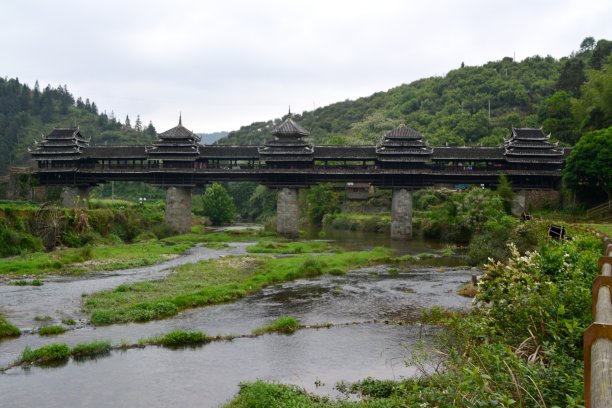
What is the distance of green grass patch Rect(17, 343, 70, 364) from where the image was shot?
58.1 ft

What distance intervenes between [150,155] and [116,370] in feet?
168

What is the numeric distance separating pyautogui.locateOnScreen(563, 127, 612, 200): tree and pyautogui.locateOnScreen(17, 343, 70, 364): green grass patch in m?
46.6

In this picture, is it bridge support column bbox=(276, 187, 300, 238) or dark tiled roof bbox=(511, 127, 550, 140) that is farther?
bridge support column bbox=(276, 187, 300, 238)

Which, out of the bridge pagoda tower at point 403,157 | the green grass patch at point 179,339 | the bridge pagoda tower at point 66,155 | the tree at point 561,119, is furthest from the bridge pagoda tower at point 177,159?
the tree at point 561,119

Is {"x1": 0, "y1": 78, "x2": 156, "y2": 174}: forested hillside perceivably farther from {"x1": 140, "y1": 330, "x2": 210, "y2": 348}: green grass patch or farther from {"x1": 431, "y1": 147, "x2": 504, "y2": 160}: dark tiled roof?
{"x1": 140, "y1": 330, "x2": 210, "y2": 348}: green grass patch

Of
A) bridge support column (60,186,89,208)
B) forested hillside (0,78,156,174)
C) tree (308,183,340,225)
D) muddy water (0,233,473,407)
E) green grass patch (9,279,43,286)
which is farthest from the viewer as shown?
forested hillside (0,78,156,174)

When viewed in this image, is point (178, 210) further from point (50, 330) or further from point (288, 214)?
point (50, 330)

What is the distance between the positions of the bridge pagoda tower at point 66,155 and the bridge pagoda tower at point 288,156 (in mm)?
23344

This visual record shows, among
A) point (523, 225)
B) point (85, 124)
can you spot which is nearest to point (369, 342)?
point (523, 225)

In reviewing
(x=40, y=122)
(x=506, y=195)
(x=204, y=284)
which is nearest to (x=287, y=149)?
(x=506, y=195)

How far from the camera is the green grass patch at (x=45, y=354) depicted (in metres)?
17.7

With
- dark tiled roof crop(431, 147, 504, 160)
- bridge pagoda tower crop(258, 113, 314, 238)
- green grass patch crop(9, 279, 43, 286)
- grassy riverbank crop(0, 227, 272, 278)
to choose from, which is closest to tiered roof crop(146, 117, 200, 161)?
bridge pagoda tower crop(258, 113, 314, 238)

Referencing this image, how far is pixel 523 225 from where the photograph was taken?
3838 centimetres

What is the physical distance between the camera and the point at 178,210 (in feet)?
214
